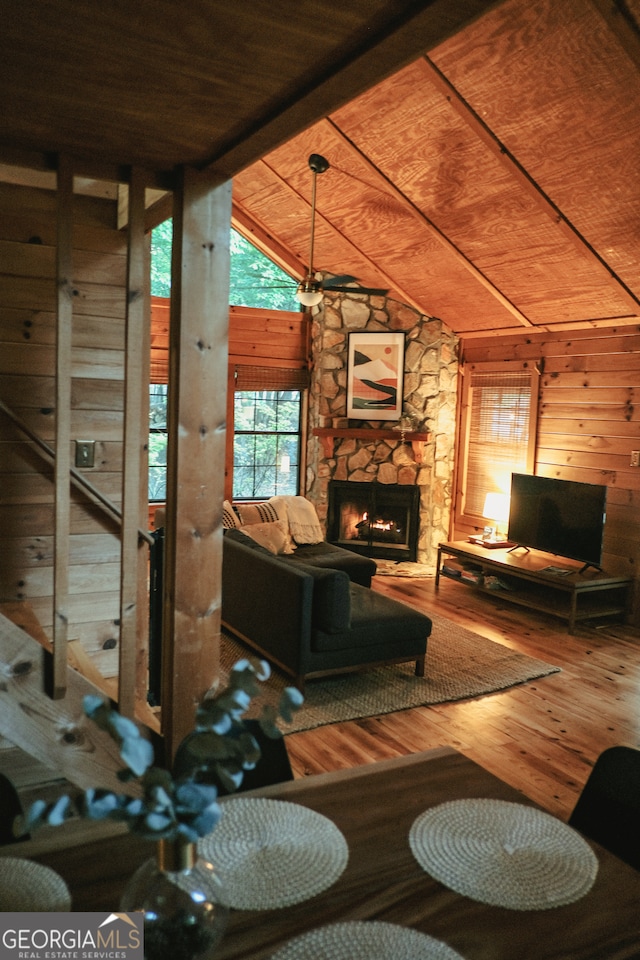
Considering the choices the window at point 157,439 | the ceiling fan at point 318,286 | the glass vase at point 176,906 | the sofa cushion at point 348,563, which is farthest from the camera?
the window at point 157,439

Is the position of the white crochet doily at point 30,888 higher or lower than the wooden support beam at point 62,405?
lower

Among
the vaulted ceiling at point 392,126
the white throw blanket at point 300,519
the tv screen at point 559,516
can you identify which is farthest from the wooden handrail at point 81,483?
the tv screen at point 559,516

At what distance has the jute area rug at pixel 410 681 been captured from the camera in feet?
13.5

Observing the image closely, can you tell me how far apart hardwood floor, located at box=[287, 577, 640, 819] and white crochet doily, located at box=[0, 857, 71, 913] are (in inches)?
82.4

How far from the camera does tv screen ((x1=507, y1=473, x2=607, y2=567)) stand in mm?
5770

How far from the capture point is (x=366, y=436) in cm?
771

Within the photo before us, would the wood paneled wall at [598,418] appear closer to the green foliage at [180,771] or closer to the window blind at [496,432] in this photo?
the window blind at [496,432]

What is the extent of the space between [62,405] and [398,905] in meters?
1.56

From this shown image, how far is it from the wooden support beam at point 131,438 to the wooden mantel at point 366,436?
18.0 ft

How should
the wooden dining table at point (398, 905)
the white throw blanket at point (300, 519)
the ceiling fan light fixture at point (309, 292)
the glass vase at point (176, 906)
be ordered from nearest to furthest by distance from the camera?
1. the glass vase at point (176, 906)
2. the wooden dining table at point (398, 905)
3. the ceiling fan light fixture at point (309, 292)
4. the white throw blanket at point (300, 519)

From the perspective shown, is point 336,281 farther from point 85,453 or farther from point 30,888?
point 30,888

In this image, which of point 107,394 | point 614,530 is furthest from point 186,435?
point 614,530

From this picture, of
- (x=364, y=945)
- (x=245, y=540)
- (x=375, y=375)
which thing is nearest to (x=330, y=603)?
(x=245, y=540)

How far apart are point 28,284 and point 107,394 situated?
522mm
